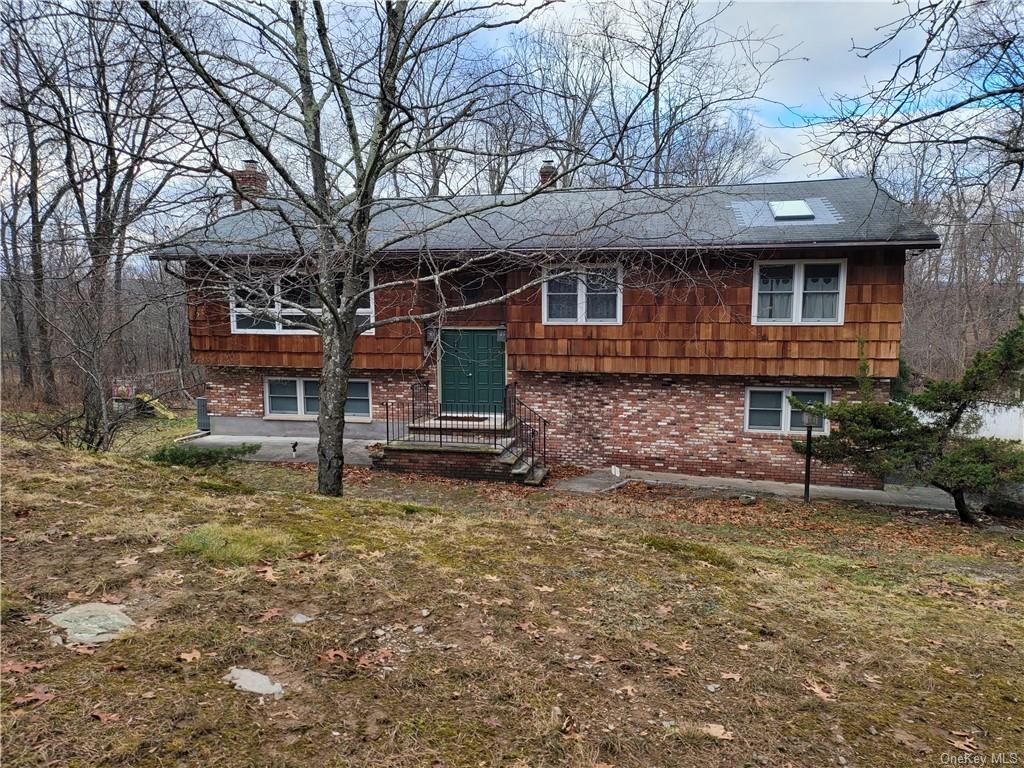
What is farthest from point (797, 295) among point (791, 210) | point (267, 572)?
point (267, 572)

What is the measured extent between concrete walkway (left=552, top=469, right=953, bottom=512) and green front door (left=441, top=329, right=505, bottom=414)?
2695mm

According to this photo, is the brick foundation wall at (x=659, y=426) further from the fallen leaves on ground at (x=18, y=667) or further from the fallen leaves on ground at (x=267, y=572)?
the fallen leaves on ground at (x=18, y=667)

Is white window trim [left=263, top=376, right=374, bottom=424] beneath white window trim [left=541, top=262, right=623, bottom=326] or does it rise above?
beneath

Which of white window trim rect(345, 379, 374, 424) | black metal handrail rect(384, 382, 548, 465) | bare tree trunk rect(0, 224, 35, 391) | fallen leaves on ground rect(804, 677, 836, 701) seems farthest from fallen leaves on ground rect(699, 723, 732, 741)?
white window trim rect(345, 379, 374, 424)

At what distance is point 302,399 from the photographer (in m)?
14.5

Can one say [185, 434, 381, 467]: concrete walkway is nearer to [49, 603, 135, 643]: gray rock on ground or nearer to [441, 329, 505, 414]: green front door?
[441, 329, 505, 414]: green front door

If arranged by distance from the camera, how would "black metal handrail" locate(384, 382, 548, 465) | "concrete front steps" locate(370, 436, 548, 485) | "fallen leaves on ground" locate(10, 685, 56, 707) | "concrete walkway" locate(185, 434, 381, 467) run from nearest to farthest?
"fallen leaves on ground" locate(10, 685, 56, 707) < "concrete front steps" locate(370, 436, 548, 485) < "black metal handrail" locate(384, 382, 548, 465) < "concrete walkway" locate(185, 434, 381, 467)

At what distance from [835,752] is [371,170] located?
687 cm

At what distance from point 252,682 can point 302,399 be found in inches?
492

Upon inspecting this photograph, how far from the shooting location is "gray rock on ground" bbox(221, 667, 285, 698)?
8.39 ft

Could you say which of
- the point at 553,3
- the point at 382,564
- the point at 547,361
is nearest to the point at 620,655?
→ the point at 382,564

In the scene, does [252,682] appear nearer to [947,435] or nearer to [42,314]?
[42,314]

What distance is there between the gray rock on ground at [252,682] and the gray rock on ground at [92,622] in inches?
25.6

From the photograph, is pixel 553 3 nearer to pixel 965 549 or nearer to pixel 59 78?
pixel 59 78
